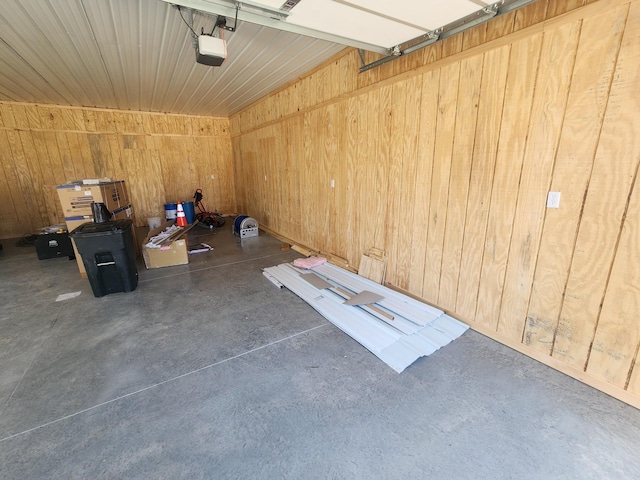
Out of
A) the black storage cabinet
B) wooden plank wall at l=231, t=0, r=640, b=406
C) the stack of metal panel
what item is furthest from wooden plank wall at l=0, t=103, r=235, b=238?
the stack of metal panel

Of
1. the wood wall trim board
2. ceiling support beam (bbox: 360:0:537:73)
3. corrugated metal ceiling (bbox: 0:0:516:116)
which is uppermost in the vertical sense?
corrugated metal ceiling (bbox: 0:0:516:116)

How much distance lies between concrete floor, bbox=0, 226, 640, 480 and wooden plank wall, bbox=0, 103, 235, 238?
478 centimetres

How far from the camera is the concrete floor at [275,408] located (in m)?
1.43

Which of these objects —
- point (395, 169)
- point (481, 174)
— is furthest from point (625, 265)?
point (395, 169)

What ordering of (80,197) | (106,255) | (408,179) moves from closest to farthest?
1. (408,179)
2. (106,255)
3. (80,197)

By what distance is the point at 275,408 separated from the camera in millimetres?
1780

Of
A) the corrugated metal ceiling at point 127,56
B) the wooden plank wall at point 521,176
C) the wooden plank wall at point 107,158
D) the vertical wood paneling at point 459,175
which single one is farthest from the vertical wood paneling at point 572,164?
the wooden plank wall at point 107,158

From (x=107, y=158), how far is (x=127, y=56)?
13.7 feet

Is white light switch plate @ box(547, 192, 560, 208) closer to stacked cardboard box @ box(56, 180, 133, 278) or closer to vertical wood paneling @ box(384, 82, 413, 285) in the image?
vertical wood paneling @ box(384, 82, 413, 285)

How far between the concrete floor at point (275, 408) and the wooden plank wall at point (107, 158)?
4777 mm

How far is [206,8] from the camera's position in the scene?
6.21ft

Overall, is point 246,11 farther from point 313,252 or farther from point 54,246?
point 54,246

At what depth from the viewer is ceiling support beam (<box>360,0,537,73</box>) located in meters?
1.91

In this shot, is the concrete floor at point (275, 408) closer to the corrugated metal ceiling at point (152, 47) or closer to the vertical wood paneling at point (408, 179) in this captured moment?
the vertical wood paneling at point (408, 179)
